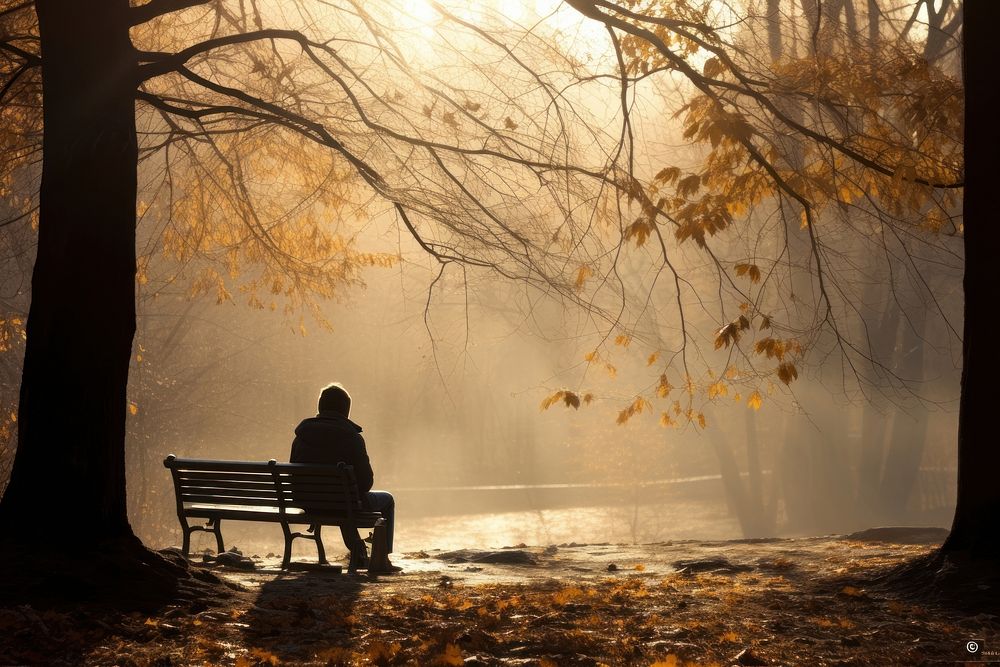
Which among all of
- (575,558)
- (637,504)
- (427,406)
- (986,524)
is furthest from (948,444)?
(986,524)

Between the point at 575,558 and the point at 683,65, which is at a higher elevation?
the point at 683,65

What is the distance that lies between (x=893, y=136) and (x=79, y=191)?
17.0 feet

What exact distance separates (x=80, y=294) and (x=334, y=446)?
247cm

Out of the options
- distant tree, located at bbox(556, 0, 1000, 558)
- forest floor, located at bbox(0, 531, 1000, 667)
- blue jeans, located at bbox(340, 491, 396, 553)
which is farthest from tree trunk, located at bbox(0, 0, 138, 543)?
distant tree, located at bbox(556, 0, 1000, 558)

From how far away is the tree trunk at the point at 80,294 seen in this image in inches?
199

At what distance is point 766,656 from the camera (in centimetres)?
390

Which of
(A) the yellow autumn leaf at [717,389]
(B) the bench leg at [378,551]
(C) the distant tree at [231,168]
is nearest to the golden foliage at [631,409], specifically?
(A) the yellow autumn leaf at [717,389]

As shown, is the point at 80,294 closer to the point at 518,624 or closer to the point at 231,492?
the point at 231,492

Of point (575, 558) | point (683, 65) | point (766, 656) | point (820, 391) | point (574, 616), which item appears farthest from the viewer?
point (820, 391)

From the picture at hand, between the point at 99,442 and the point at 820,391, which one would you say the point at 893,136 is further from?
the point at 820,391

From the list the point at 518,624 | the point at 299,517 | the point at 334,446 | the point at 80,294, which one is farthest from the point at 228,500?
the point at 518,624

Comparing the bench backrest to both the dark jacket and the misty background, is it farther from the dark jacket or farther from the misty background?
the misty background

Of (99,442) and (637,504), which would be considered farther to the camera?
(637,504)

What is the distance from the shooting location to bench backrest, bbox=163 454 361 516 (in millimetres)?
6871
